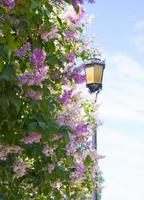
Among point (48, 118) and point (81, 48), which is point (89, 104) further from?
point (48, 118)

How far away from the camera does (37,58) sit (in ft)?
17.6

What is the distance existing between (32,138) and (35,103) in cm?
36

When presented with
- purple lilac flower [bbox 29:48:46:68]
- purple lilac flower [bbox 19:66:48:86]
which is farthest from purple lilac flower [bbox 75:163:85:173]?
purple lilac flower [bbox 29:48:46:68]

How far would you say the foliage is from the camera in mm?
5062

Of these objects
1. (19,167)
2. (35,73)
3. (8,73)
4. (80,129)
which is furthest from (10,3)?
(19,167)

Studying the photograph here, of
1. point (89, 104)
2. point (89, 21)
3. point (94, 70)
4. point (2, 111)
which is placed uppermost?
point (89, 21)

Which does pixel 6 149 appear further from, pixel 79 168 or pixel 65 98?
pixel 79 168

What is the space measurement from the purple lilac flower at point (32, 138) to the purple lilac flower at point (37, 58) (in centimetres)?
70

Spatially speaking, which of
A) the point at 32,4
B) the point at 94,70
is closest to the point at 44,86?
the point at 32,4

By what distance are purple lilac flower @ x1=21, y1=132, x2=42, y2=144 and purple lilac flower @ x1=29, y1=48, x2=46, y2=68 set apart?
70cm

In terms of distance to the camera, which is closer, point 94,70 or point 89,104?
point 94,70

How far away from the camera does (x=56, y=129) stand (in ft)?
19.0

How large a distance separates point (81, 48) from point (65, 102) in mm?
6656

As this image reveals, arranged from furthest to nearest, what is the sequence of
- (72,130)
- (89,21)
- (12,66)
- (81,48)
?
(89,21), (81,48), (72,130), (12,66)
